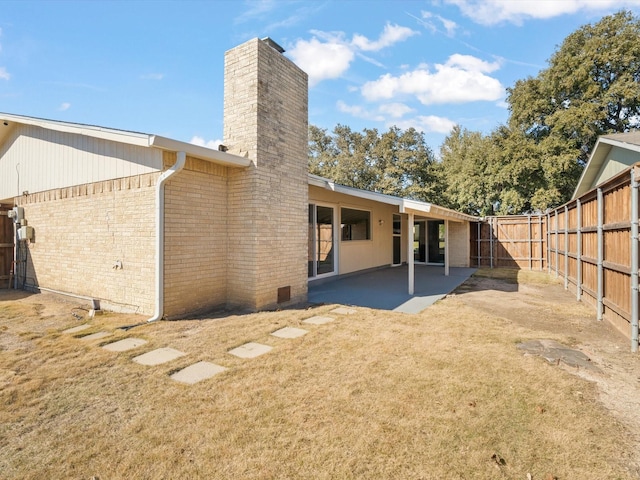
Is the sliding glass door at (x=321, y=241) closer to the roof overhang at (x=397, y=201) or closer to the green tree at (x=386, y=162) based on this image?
the roof overhang at (x=397, y=201)

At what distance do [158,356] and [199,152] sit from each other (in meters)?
3.30

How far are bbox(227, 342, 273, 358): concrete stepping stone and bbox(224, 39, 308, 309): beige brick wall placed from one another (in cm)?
190

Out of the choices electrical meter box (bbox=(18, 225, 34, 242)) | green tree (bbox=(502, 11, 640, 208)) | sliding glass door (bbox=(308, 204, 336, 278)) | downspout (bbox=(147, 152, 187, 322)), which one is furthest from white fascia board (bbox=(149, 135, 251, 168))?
green tree (bbox=(502, 11, 640, 208))

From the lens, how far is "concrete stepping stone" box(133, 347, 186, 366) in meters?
3.78

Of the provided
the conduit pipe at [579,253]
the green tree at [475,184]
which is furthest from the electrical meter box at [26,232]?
the green tree at [475,184]

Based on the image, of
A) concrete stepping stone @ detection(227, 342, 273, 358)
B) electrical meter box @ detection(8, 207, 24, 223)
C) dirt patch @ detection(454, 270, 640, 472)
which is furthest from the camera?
electrical meter box @ detection(8, 207, 24, 223)

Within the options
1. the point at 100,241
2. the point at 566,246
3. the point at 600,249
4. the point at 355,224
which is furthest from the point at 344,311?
the point at 566,246

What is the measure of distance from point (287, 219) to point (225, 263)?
161 centimetres

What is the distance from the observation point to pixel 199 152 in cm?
545

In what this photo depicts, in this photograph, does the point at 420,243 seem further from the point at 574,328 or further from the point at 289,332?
the point at 289,332

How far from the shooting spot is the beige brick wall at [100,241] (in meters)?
5.58

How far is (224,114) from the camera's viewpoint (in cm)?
663

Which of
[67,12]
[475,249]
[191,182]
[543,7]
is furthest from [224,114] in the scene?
[475,249]

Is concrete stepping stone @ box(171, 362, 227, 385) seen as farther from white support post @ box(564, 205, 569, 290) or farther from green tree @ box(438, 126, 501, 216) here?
green tree @ box(438, 126, 501, 216)
